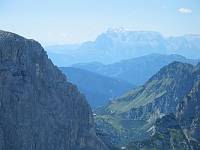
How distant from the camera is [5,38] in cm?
17275

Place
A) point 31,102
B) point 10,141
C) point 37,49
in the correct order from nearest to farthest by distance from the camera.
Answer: point 10,141 → point 31,102 → point 37,49

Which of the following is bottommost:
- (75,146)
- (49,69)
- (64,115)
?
(75,146)

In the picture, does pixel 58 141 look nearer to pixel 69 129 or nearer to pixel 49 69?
pixel 69 129

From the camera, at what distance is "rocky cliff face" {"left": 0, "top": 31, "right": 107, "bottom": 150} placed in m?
161

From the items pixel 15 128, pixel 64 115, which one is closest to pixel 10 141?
pixel 15 128

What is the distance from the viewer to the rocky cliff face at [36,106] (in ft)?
529

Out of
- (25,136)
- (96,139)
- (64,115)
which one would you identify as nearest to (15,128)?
(25,136)

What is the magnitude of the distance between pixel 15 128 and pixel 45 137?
15.0 meters

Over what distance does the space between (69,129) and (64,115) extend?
18.3 ft

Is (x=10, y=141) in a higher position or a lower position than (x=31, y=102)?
lower

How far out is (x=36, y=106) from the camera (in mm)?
171125

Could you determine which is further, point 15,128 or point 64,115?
point 64,115

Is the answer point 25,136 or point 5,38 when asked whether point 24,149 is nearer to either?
point 25,136

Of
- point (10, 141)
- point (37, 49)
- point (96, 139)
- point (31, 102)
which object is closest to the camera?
point (10, 141)
